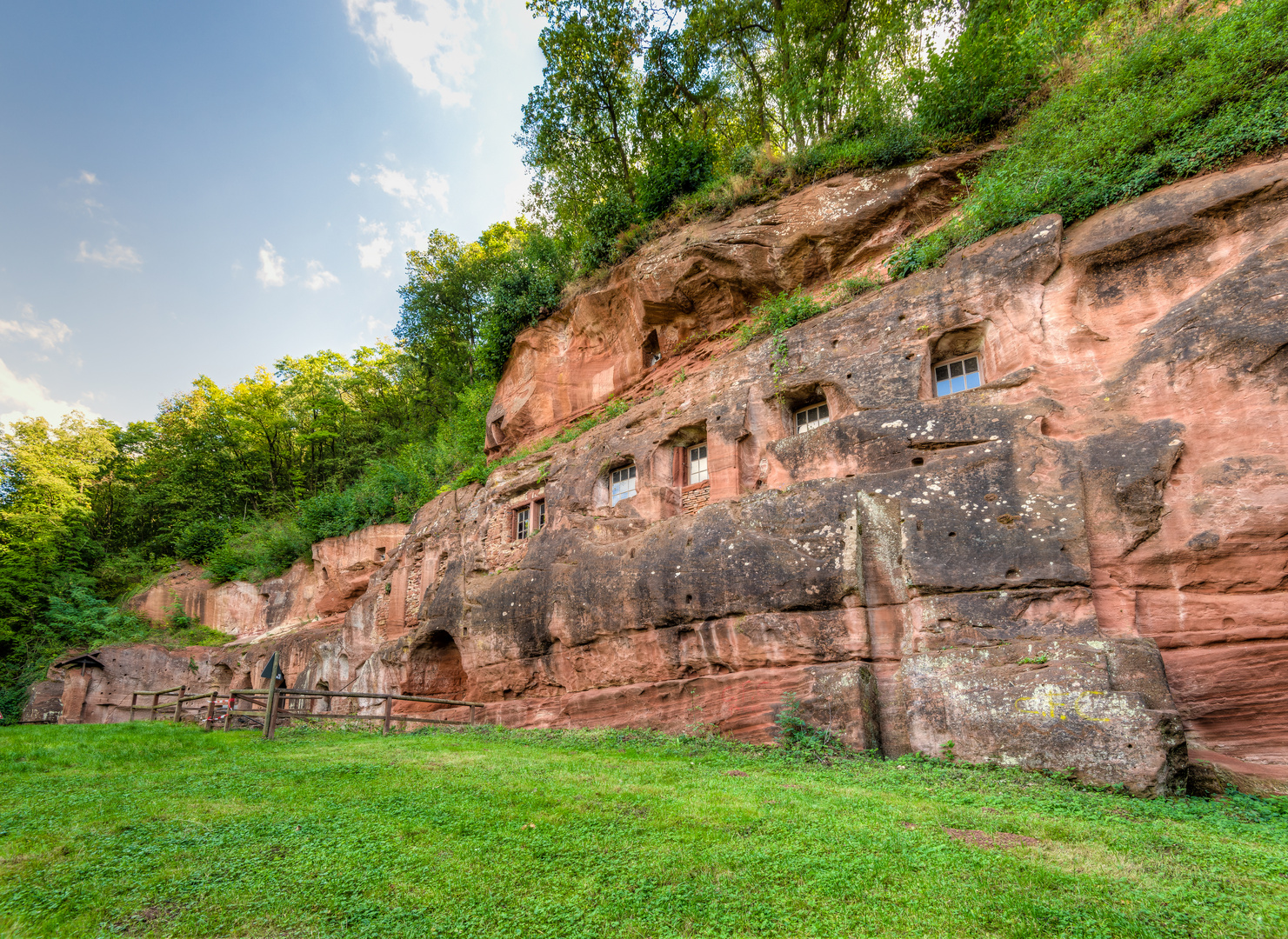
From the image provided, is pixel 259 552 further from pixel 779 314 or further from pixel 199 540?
pixel 779 314

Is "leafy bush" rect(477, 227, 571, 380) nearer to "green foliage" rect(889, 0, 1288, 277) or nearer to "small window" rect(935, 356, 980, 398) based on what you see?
"green foliage" rect(889, 0, 1288, 277)

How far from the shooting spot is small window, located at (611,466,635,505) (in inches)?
588

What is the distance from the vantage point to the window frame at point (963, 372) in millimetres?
10883

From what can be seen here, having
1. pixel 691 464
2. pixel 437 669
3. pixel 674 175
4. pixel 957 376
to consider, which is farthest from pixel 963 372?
pixel 437 669

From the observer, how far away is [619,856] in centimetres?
478

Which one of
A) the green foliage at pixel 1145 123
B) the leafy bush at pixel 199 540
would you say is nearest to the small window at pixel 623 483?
the green foliage at pixel 1145 123

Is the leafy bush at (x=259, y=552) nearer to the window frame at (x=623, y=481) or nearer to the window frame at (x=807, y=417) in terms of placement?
the window frame at (x=623, y=481)

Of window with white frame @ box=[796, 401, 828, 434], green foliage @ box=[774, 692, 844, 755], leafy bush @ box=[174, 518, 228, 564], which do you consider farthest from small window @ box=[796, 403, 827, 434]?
leafy bush @ box=[174, 518, 228, 564]

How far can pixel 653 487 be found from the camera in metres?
13.9

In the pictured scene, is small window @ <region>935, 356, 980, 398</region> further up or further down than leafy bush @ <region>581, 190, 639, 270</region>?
further down

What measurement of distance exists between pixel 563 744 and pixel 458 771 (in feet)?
11.5

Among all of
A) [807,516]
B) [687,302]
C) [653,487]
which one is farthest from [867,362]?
[687,302]

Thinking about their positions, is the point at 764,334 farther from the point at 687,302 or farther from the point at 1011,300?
the point at 1011,300

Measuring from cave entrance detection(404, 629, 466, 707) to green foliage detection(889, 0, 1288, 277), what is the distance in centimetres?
1466
